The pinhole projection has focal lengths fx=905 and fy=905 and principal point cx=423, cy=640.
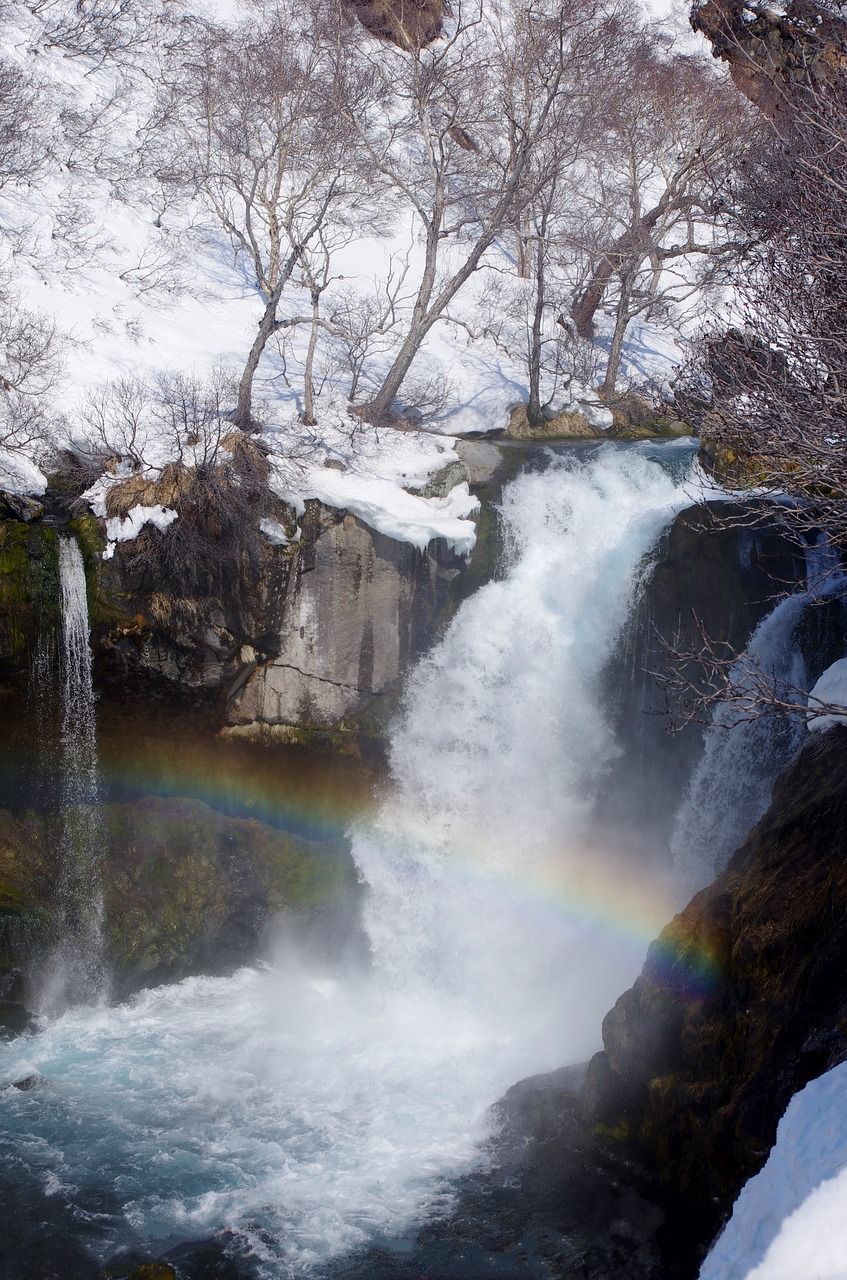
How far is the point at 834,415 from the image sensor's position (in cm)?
639

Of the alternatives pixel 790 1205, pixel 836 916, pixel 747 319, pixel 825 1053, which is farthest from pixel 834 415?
pixel 790 1205

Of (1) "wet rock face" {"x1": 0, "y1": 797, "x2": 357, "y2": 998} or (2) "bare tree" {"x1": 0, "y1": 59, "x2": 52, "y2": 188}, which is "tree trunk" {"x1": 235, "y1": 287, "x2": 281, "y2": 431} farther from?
(2) "bare tree" {"x1": 0, "y1": 59, "x2": 52, "y2": 188}

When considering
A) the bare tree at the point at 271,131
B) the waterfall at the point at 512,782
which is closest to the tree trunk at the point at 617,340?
the bare tree at the point at 271,131

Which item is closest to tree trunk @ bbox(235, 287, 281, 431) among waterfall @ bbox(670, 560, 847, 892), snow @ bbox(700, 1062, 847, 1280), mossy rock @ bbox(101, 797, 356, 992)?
mossy rock @ bbox(101, 797, 356, 992)

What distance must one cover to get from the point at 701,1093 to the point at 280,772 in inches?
264

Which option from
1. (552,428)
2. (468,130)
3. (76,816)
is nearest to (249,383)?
(552,428)

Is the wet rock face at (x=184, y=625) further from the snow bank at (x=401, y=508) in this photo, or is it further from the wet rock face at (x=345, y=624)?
the snow bank at (x=401, y=508)

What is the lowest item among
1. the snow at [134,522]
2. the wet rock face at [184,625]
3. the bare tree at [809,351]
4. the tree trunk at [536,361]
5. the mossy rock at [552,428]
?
the wet rock face at [184,625]

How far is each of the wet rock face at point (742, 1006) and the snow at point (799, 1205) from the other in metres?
0.43

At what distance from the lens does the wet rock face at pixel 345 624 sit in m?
11.2

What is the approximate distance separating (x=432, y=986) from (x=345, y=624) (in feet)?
15.0

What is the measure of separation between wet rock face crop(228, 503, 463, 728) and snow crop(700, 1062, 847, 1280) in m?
7.30

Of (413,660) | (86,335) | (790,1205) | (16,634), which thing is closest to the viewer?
(790,1205)

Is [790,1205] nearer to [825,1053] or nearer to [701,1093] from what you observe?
[825,1053]
